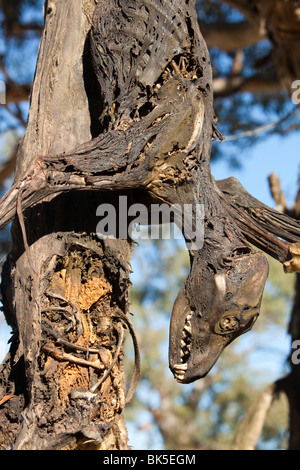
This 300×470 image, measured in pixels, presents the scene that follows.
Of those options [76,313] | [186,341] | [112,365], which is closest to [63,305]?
[76,313]

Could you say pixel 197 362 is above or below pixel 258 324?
above

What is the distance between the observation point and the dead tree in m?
1.45

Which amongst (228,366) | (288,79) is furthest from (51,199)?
(228,366)

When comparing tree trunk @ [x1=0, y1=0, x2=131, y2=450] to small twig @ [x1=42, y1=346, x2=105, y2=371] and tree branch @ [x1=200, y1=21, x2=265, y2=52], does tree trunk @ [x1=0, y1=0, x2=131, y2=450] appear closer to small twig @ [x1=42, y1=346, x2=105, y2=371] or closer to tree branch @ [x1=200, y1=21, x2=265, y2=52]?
small twig @ [x1=42, y1=346, x2=105, y2=371]

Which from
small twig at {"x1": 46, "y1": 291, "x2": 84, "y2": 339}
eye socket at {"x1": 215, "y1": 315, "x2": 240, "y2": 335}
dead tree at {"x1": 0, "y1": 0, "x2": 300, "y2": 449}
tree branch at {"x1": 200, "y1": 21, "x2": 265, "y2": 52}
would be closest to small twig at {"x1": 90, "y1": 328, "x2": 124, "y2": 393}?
dead tree at {"x1": 0, "y1": 0, "x2": 300, "y2": 449}

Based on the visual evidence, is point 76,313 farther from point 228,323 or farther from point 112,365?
point 228,323

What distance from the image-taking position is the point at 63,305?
1.55 m

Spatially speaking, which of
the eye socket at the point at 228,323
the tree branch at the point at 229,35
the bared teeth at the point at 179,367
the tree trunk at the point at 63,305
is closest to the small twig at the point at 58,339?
the tree trunk at the point at 63,305

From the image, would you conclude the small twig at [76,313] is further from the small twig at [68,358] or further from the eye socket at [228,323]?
the eye socket at [228,323]

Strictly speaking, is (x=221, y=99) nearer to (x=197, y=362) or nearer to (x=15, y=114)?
(x=15, y=114)

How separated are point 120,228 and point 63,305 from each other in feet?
0.92

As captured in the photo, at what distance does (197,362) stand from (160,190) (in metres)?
0.46

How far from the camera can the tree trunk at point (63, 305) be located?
1.46m
